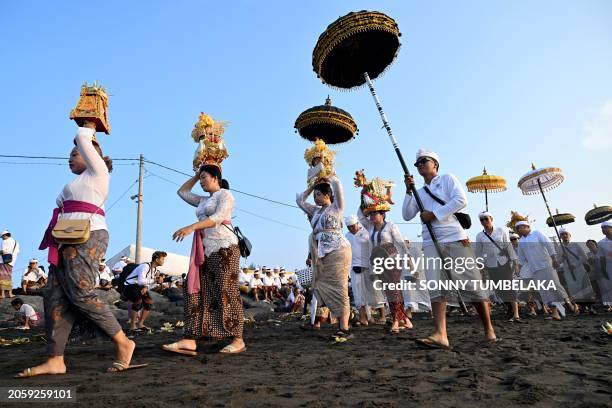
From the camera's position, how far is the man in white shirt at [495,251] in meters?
8.19

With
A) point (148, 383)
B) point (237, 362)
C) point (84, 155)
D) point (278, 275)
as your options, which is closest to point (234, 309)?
point (237, 362)

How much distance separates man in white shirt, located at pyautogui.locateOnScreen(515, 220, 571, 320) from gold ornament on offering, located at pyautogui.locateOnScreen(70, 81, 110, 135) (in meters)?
8.20

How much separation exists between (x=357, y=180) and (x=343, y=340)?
13.1ft

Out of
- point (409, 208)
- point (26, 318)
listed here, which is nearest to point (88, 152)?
point (409, 208)

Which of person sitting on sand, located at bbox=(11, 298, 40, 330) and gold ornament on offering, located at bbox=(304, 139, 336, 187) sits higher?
gold ornament on offering, located at bbox=(304, 139, 336, 187)

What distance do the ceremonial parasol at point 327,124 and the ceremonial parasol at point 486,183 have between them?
751cm

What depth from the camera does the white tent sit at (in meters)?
21.7

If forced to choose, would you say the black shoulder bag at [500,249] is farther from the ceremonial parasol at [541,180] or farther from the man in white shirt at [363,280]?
the ceremonial parasol at [541,180]

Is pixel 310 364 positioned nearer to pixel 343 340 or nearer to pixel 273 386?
pixel 273 386

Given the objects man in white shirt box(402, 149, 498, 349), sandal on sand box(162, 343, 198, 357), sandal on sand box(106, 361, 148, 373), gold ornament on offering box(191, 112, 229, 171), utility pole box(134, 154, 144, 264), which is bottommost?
sandal on sand box(106, 361, 148, 373)

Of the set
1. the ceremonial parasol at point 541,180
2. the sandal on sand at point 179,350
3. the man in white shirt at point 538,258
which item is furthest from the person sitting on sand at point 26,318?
the ceremonial parasol at point 541,180

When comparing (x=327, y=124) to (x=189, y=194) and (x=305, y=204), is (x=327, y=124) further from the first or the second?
Result: (x=189, y=194)

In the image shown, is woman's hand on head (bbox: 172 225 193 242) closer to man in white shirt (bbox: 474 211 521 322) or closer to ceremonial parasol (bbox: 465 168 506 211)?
man in white shirt (bbox: 474 211 521 322)

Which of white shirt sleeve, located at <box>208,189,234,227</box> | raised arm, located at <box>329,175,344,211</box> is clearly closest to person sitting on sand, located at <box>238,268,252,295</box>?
raised arm, located at <box>329,175,344,211</box>
